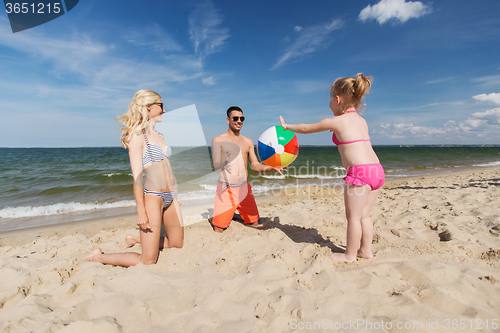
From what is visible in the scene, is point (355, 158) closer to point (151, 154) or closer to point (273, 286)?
point (273, 286)

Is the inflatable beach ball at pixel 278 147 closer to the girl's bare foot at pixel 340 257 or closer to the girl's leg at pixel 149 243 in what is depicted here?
the girl's bare foot at pixel 340 257

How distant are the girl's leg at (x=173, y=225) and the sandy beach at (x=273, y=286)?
5.9 inches

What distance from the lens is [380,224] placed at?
4.01m

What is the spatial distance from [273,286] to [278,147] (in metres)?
2.38

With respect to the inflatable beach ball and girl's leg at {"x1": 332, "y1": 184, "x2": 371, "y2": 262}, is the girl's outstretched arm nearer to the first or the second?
girl's leg at {"x1": 332, "y1": 184, "x2": 371, "y2": 262}

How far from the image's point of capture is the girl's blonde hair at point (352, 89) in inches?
102

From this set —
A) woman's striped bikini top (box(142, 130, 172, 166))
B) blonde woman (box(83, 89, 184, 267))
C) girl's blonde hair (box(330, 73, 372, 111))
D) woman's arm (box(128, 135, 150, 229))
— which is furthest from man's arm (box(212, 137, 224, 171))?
girl's blonde hair (box(330, 73, 372, 111))

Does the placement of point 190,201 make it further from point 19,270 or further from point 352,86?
point 352,86

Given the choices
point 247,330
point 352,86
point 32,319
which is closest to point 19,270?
point 32,319

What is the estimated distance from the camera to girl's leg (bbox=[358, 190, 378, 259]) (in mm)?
2635

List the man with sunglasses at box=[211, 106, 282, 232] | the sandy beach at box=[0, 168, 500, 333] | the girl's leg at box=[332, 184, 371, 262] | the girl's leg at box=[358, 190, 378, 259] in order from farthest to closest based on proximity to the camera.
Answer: the man with sunglasses at box=[211, 106, 282, 232], the girl's leg at box=[358, 190, 378, 259], the girl's leg at box=[332, 184, 371, 262], the sandy beach at box=[0, 168, 500, 333]

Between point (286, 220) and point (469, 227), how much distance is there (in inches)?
109

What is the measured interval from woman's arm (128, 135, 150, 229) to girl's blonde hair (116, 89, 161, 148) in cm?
9

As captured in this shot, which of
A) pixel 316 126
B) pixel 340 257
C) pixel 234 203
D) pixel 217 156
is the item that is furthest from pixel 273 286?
pixel 217 156
